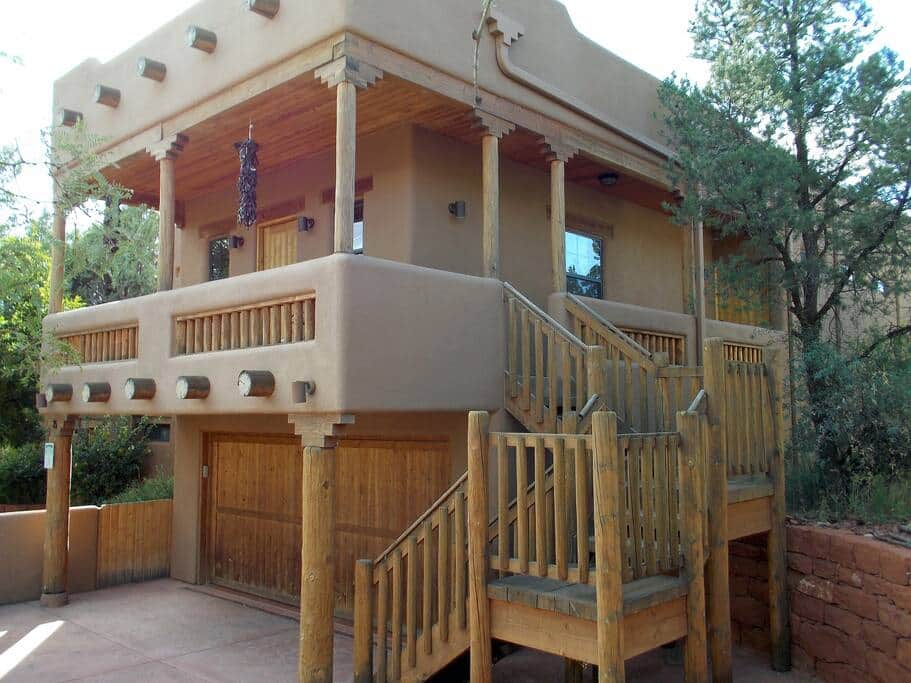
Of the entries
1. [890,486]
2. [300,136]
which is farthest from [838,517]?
[300,136]

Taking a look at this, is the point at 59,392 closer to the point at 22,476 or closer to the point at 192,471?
the point at 192,471

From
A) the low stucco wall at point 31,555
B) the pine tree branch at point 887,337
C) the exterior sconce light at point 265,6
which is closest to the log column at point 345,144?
the exterior sconce light at point 265,6

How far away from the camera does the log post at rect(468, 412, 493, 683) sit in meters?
6.24

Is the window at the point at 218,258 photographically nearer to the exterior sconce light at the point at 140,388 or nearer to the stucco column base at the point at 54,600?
the exterior sconce light at the point at 140,388

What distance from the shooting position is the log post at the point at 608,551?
5406 millimetres

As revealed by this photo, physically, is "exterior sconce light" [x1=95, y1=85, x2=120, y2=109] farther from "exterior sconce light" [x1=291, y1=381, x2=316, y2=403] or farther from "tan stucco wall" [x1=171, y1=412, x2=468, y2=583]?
"exterior sconce light" [x1=291, y1=381, x2=316, y2=403]

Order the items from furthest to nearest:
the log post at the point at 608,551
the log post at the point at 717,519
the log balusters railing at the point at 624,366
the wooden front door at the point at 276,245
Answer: the wooden front door at the point at 276,245 → the log balusters railing at the point at 624,366 → the log post at the point at 717,519 → the log post at the point at 608,551

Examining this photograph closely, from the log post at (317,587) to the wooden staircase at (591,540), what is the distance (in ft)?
1.16

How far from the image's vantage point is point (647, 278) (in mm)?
13445

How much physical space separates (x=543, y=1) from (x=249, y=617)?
885 cm

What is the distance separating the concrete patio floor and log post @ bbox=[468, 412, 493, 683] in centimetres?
223

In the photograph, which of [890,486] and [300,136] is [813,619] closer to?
[890,486]

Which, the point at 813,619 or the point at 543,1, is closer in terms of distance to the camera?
the point at 813,619

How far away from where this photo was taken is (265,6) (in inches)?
336
